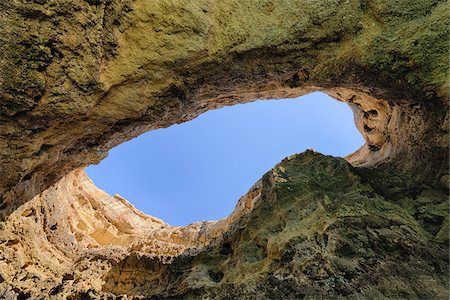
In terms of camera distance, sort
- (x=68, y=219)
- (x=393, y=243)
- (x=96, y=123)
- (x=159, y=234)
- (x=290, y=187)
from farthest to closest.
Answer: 1. (x=159, y=234)
2. (x=68, y=219)
3. (x=290, y=187)
4. (x=96, y=123)
5. (x=393, y=243)

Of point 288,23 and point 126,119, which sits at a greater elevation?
point 288,23

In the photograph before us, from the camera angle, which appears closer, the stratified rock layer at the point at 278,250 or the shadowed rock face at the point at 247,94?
the stratified rock layer at the point at 278,250

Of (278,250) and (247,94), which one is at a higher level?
(247,94)

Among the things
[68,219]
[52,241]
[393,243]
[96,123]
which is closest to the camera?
[393,243]

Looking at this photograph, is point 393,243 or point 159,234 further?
point 159,234

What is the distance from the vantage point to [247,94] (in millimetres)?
8352

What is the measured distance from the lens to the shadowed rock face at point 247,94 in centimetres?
523

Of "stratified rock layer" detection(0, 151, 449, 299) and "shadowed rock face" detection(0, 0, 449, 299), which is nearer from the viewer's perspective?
"stratified rock layer" detection(0, 151, 449, 299)

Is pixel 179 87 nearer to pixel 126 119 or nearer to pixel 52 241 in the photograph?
pixel 126 119

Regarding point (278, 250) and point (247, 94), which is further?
point (247, 94)

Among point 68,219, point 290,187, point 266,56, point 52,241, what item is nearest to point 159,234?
point 68,219

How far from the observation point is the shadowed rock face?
523 centimetres

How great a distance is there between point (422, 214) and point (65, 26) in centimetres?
663

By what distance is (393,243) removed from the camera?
5305 mm
